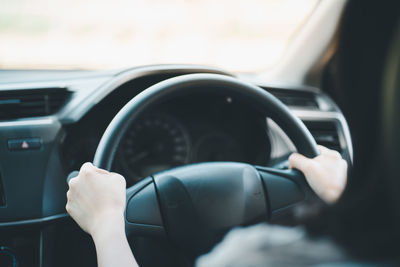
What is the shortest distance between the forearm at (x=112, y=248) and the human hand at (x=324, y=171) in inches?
24.6

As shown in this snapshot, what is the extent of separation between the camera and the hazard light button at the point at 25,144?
1.62 metres

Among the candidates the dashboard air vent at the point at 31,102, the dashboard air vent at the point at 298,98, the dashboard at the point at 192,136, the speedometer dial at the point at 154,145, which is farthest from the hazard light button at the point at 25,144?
the dashboard air vent at the point at 298,98

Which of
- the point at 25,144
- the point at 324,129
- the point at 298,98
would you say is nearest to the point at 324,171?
the point at 324,129

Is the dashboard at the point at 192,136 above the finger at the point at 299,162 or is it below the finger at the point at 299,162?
below

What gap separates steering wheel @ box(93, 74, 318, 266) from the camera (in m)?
1.27

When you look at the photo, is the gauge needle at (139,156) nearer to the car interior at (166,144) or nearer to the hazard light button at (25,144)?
the car interior at (166,144)

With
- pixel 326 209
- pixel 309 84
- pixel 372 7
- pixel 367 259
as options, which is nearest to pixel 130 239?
pixel 326 209

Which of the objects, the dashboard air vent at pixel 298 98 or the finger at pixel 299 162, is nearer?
the finger at pixel 299 162

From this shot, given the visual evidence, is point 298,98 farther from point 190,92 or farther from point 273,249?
point 273,249

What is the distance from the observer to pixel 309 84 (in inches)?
99.0

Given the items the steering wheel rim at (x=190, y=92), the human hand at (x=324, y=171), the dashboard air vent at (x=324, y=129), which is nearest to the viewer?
the steering wheel rim at (x=190, y=92)

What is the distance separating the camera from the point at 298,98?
2271 millimetres

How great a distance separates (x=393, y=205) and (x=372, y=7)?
44 centimetres

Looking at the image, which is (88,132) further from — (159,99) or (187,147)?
(159,99)
